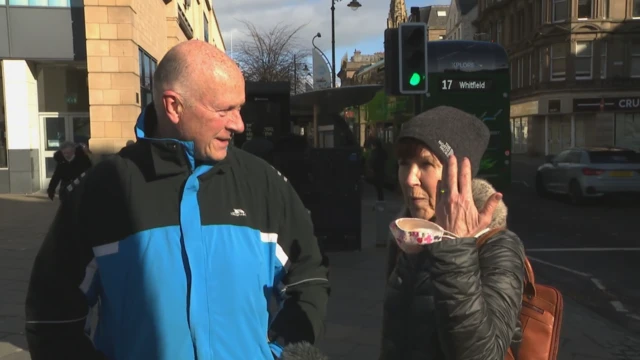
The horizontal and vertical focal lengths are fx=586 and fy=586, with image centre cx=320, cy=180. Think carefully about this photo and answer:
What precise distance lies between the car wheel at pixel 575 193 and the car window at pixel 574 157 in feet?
1.79

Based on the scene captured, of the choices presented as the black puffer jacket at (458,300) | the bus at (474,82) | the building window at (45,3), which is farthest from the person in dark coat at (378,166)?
the black puffer jacket at (458,300)

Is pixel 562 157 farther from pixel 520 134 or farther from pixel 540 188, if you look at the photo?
pixel 520 134

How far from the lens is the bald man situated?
67.9 inches

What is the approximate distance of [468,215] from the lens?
60.7 inches

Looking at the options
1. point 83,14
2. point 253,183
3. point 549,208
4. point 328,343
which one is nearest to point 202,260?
point 253,183

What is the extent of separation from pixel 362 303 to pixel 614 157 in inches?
428

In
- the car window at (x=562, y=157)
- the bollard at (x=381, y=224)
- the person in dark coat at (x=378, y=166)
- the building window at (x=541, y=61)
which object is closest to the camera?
the bollard at (x=381, y=224)

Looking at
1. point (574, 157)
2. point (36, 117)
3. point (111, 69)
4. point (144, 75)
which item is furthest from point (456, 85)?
point (36, 117)

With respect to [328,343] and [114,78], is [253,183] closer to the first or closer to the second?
[328,343]

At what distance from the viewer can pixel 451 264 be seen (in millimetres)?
1499

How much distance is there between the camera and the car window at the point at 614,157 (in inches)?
558

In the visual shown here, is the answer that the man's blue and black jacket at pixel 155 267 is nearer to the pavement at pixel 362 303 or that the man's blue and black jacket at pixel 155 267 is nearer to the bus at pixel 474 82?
the pavement at pixel 362 303

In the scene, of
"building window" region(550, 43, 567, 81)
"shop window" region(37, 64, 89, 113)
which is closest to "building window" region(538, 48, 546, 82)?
"building window" region(550, 43, 567, 81)

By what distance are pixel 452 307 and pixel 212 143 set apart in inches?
34.5
